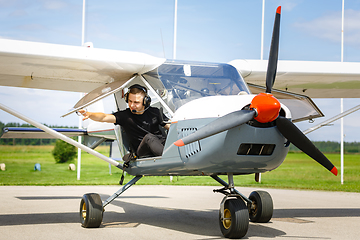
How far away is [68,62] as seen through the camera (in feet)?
18.2

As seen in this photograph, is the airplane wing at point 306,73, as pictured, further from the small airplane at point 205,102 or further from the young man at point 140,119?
the young man at point 140,119

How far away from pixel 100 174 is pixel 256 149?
52.2ft

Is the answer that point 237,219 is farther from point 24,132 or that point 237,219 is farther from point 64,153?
point 64,153

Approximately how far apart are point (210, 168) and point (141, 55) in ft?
7.54

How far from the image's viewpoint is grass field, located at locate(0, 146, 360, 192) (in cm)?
1605

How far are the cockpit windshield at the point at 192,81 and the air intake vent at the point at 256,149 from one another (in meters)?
1.06

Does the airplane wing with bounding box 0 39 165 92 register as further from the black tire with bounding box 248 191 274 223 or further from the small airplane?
the black tire with bounding box 248 191 274 223

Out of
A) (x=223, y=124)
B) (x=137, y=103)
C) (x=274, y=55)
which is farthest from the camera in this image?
(x=137, y=103)

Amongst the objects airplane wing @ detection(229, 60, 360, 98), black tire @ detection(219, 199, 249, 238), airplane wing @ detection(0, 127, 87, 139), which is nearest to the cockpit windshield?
black tire @ detection(219, 199, 249, 238)

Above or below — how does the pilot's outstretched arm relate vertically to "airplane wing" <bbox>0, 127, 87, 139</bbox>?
above

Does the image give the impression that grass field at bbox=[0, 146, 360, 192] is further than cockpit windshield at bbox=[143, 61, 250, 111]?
Yes

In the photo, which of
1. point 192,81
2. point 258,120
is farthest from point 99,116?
point 258,120

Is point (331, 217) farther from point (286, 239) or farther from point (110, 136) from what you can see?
point (110, 136)

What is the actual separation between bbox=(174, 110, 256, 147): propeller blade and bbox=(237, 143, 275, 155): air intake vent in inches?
13.4
